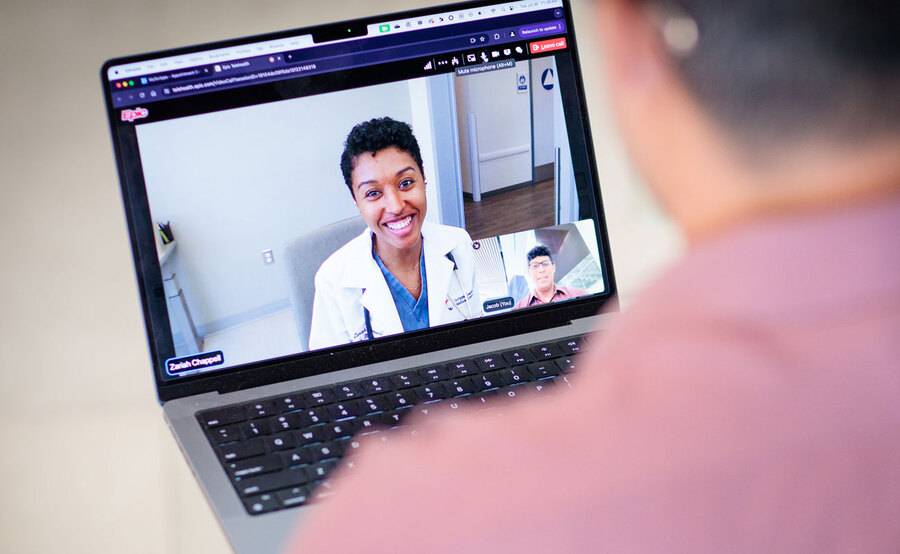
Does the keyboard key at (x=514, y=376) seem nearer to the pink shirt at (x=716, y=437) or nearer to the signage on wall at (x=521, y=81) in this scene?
the signage on wall at (x=521, y=81)

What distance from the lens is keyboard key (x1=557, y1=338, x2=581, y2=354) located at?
798mm

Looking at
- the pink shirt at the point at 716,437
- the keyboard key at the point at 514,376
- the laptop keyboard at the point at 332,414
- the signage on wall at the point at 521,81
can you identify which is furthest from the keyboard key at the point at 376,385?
the pink shirt at the point at 716,437

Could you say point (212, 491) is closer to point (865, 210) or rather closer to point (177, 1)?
point (865, 210)

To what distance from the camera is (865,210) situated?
35 cm

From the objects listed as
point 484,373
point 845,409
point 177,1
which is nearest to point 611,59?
point 845,409

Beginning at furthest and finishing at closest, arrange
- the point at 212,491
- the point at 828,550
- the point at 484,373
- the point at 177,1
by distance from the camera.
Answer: the point at 177,1 → the point at 484,373 → the point at 212,491 → the point at 828,550

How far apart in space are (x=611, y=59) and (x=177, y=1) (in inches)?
33.9

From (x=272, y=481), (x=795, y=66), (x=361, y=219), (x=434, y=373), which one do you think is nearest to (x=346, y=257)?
(x=361, y=219)

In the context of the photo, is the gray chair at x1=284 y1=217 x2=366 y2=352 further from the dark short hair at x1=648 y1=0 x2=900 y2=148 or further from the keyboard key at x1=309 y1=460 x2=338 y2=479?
the dark short hair at x1=648 y1=0 x2=900 y2=148

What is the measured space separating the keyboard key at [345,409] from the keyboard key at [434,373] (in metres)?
0.07

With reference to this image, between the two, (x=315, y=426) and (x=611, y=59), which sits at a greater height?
(x=611, y=59)

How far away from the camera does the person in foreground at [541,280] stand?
2.77ft

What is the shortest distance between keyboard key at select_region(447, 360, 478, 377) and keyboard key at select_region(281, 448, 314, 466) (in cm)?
16

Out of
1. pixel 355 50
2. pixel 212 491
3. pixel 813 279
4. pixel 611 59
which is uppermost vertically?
pixel 355 50
